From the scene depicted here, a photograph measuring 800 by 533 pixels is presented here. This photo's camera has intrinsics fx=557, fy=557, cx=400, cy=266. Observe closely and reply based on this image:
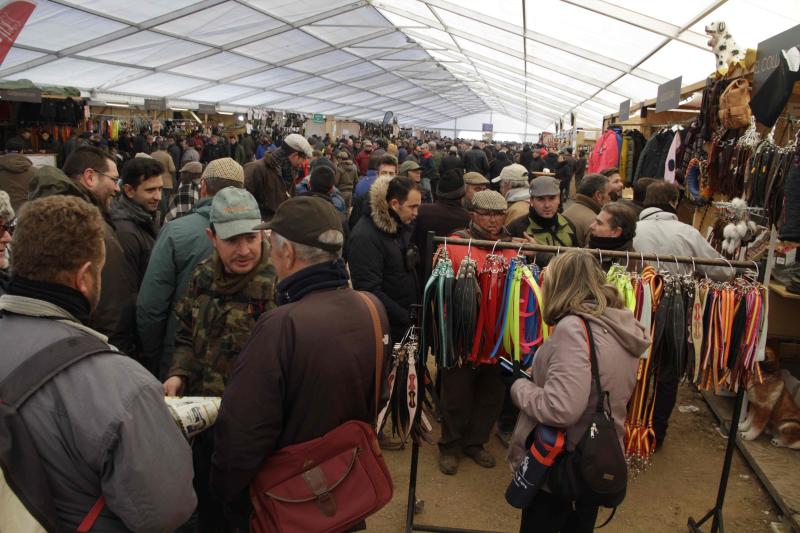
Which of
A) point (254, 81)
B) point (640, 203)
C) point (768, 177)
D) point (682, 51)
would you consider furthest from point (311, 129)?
point (768, 177)

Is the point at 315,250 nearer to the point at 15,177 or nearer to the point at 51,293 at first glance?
the point at 51,293

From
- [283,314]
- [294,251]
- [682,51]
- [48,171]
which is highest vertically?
[682,51]

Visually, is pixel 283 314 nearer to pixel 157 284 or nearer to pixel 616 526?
pixel 157 284

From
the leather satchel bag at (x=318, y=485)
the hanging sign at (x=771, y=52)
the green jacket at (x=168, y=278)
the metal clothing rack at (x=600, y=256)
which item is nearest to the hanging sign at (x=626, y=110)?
the hanging sign at (x=771, y=52)

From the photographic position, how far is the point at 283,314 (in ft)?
5.43

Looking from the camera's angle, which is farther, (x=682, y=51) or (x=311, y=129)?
(x=311, y=129)

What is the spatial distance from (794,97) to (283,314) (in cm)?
399

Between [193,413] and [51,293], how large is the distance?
2.09ft

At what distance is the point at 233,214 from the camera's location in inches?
89.7

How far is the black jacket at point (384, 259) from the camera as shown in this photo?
3.34 m

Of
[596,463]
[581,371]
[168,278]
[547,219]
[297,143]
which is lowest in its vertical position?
[596,463]

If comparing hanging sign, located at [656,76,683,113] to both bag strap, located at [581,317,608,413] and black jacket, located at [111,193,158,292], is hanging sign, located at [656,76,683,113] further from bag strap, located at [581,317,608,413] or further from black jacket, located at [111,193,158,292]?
black jacket, located at [111,193,158,292]

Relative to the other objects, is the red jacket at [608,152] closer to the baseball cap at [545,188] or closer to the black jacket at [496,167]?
the baseball cap at [545,188]

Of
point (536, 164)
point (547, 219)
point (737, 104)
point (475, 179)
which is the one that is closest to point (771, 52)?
point (737, 104)
